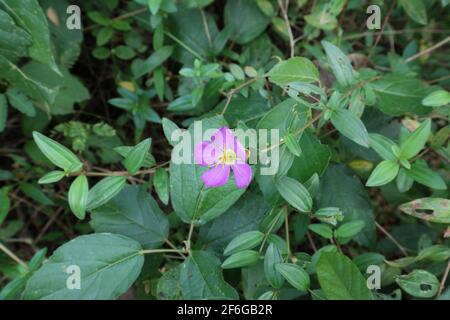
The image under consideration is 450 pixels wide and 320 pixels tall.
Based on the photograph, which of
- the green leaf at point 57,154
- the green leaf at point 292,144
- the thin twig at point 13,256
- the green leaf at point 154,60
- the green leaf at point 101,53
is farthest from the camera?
the green leaf at point 101,53

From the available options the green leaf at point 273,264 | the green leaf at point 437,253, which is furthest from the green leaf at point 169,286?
the green leaf at point 437,253

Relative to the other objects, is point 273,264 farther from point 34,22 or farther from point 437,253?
point 34,22

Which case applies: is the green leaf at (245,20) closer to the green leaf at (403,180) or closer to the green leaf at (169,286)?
the green leaf at (403,180)

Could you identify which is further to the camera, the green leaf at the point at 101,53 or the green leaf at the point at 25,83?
the green leaf at the point at 101,53

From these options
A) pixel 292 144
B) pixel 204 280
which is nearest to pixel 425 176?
pixel 292 144

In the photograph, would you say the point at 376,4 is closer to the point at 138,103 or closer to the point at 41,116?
the point at 138,103

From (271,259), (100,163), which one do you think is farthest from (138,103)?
(271,259)
